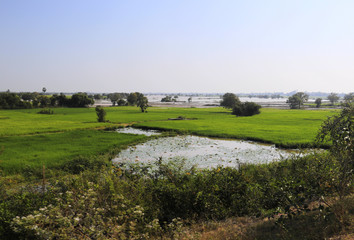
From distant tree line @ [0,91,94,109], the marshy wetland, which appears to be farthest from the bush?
distant tree line @ [0,91,94,109]

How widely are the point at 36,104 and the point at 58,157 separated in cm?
7967

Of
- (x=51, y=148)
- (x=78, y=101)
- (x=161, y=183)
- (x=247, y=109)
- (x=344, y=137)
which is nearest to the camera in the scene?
(x=344, y=137)

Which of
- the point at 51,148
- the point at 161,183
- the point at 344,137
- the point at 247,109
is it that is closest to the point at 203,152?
the point at 161,183

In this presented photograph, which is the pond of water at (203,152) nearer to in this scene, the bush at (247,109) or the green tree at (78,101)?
the bush at (247,109)

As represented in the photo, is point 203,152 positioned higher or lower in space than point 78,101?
lower

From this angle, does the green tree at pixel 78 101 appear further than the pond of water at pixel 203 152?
Yes

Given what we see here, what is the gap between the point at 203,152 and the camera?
76.7 feet

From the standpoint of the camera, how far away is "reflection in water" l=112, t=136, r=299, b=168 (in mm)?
20000

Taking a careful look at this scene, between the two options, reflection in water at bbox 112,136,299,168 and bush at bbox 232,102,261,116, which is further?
bush at bbox 232,102,261,116

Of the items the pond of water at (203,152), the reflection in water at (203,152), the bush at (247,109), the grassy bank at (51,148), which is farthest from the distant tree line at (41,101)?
the pond of water at (203,152)

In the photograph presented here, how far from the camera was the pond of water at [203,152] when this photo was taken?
787 inches

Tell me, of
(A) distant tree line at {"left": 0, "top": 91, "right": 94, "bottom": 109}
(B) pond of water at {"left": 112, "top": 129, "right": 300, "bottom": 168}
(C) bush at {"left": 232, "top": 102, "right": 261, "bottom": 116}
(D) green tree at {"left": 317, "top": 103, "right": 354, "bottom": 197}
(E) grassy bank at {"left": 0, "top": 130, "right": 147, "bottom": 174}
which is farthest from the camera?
(A) distant tree line at {"left": 0, "top": 91, "right": 94, "bottom": 109}

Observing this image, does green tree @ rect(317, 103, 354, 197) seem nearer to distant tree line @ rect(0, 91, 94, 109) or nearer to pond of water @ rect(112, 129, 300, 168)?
pond of water @ rect(112, 129, 300, 168)

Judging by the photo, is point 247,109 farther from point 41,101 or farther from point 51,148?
point 41,101
